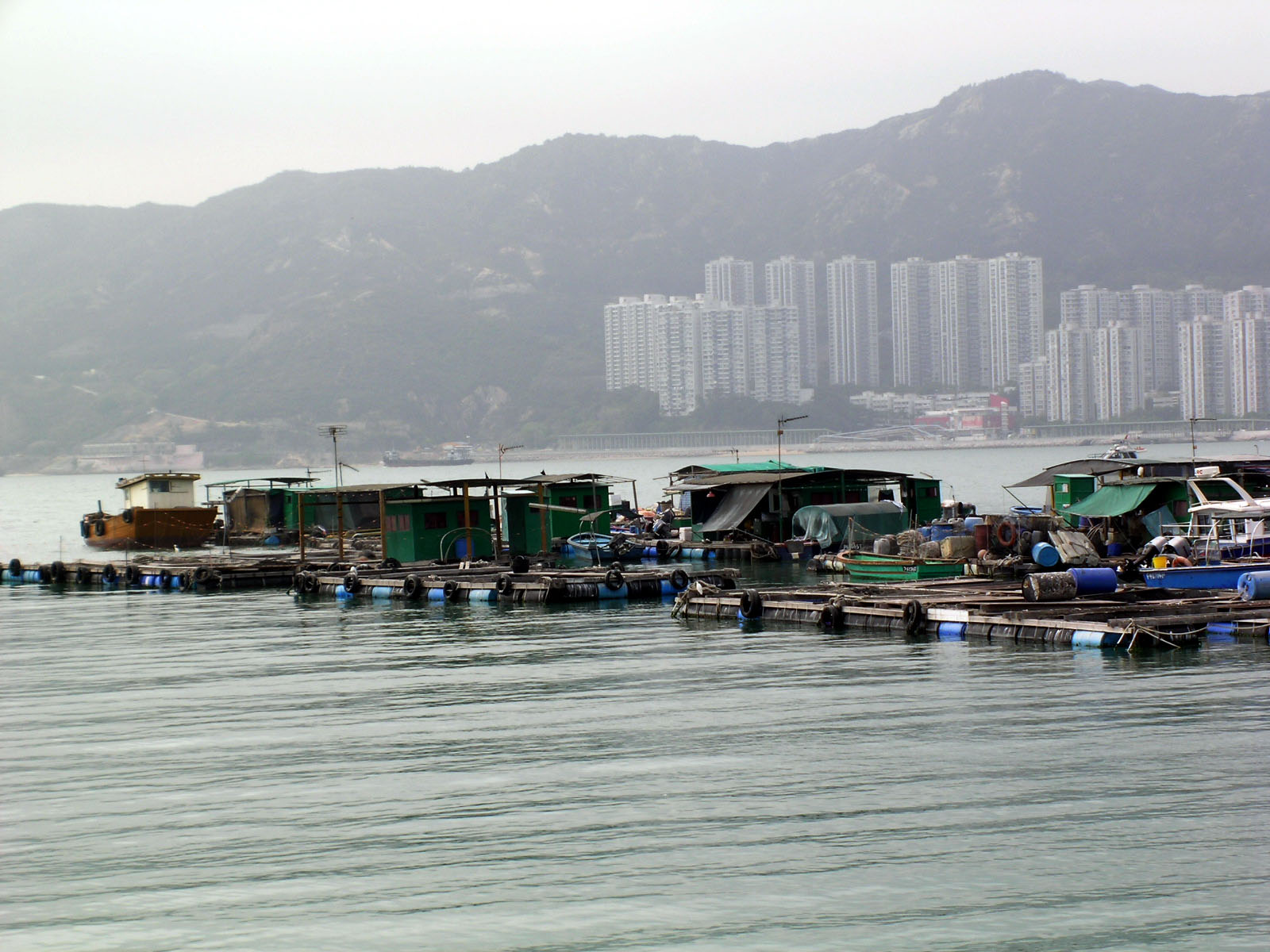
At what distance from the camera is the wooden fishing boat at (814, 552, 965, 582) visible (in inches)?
1578

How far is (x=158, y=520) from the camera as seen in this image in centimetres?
7306

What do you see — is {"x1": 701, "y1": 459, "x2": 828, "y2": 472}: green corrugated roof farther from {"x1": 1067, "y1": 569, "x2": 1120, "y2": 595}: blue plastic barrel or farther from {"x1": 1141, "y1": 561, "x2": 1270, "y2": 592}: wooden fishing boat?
{"x1": 1067, "y1": 569, "x2": 1120, "y2": 595}: blue plastic barrel

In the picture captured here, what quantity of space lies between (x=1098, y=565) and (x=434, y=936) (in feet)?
101

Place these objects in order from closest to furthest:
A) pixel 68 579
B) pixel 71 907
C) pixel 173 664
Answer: pixel 71 907 < pixel 173 664 < pixel 68 579

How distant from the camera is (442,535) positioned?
4881cm

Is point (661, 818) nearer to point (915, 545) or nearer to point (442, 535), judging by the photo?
point (915, 545)

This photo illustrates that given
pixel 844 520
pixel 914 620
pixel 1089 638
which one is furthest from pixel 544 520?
pixel 1089 638

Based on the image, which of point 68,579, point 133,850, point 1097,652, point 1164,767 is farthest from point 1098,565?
point 68,579

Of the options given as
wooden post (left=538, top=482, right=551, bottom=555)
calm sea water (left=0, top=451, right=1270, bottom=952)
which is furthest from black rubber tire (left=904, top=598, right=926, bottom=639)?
wooden post (left=538, top=482, right=551, bottom=555)

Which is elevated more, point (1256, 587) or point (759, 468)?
point (759, 468)

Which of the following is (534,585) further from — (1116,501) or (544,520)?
(1116,501)

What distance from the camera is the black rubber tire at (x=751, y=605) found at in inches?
1271

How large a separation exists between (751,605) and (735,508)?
22011mm

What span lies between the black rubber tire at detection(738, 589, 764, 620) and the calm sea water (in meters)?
4.54
